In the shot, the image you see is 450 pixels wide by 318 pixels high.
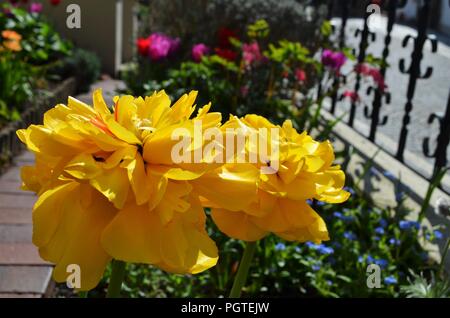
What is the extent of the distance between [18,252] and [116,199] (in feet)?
7.31

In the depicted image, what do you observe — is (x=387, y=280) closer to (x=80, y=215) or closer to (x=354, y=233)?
(x=354, y=233)

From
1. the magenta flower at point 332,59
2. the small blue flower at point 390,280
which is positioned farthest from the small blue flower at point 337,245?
the magenta flower at point 332,59

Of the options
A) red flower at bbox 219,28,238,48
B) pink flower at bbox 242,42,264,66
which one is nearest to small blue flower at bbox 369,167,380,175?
pink flower at bbox 242,42,264,66

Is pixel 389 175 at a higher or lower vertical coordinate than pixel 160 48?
lower

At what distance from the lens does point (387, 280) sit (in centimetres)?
223

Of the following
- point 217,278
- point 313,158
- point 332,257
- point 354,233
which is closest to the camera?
point 313,158

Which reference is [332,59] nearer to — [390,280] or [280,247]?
[280,247]

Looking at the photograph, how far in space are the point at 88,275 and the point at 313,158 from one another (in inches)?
10.8

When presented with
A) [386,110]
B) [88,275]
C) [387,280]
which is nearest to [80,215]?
[88,275]

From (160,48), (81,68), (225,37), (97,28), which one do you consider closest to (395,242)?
(225,37)

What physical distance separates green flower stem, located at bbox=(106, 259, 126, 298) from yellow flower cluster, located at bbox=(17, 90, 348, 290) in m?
0.06

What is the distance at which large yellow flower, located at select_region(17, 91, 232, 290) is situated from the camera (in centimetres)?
56

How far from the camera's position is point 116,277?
0.67 m

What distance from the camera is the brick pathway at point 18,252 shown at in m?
2.32
